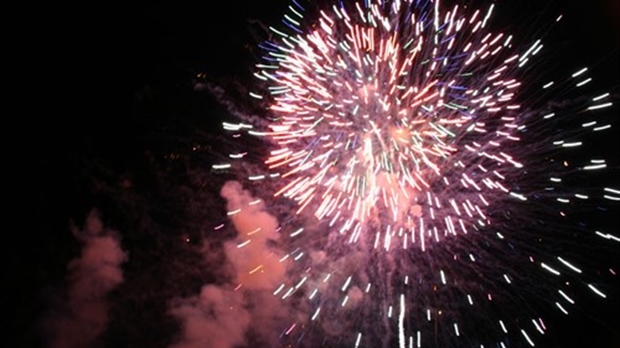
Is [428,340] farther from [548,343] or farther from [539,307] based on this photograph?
[548,343]

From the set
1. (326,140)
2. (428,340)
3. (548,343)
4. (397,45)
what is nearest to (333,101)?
(326,140)

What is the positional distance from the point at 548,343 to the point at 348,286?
6315 mm

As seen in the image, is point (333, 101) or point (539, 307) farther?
point (539, 307)

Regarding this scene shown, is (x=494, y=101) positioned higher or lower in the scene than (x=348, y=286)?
higher

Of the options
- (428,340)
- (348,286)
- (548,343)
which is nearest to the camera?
(348,286)

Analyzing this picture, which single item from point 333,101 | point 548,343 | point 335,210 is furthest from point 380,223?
point 548,343

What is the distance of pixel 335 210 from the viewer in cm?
768

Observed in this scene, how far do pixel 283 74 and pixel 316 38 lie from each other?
0.74 meters

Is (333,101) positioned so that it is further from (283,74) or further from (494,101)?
(494,101)

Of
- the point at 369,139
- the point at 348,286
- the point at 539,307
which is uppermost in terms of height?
the point at 539,307

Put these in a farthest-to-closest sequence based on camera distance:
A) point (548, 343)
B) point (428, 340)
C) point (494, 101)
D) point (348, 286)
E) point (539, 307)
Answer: point (548, 343), point (539, 307), point (428, 340), point (348, 286), point (494, 101)

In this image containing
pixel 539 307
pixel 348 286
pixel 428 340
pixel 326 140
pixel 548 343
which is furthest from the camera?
pixel 548 343

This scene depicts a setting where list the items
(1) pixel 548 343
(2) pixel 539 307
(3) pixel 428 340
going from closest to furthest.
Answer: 1. (3) pixel 428 340
2. (2) pixel 539 307
3. (1) pixel 548 343

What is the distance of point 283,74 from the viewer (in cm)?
772
